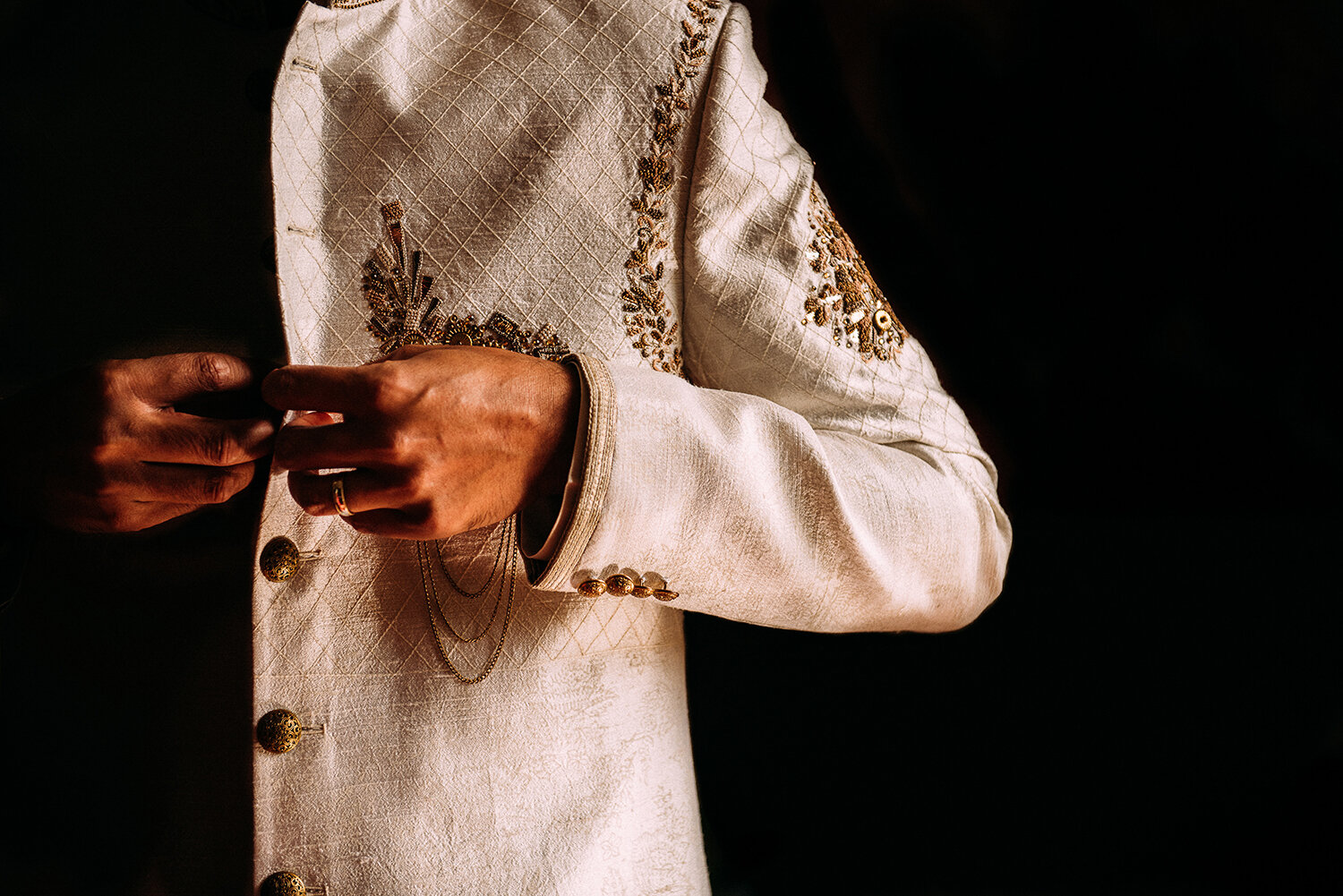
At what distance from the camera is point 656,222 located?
2.30 ft

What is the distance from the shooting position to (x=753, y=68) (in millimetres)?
764

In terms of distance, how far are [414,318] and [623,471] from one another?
27 cm

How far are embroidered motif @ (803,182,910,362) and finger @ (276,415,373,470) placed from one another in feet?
1.36

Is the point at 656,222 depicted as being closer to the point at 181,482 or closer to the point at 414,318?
the point at 414,318

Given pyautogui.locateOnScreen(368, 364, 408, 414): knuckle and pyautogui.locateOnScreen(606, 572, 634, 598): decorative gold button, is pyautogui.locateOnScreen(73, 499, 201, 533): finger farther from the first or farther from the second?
Answer: pyautogui.locateOnScreen(606, 572, 634, 598): decorative gold button

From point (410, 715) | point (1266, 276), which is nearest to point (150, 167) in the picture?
point (410, 715)

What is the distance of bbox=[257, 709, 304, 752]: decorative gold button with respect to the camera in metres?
0.60

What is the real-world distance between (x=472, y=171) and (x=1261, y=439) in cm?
99

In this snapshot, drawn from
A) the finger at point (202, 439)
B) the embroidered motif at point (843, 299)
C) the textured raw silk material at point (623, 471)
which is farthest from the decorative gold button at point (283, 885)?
the embroidered motif at point (843, 299)

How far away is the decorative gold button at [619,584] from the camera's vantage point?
1.91 ft

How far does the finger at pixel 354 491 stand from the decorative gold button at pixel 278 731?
0.73 feet

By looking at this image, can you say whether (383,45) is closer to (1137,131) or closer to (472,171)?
(472,171)

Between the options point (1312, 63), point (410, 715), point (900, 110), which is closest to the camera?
point (410, 715)

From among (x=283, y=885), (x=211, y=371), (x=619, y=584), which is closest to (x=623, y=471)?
(x=619, y=584)
